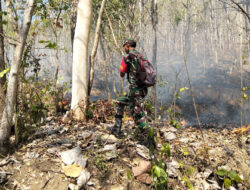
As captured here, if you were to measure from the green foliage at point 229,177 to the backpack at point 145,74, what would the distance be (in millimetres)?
1670

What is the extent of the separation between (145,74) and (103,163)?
1.50 meters

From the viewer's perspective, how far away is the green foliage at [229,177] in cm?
242

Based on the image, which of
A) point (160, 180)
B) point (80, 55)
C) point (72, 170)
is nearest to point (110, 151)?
point (72, 170)

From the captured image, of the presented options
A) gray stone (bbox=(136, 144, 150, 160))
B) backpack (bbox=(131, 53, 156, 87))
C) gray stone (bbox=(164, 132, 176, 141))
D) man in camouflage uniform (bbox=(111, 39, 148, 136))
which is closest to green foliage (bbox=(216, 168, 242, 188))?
gray stone (bbox=(136, 144, 150, 160))

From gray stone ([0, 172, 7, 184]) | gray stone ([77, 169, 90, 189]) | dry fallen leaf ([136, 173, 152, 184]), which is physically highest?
gray stone ([0, 172, 7, 184])

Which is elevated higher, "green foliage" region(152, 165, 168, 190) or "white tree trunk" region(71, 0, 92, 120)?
"white tree trunk" region(71, 0, 92, 120)

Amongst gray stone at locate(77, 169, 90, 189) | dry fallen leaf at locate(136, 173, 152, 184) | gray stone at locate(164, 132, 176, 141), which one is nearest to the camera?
gray stone at locate(77, 169, 90, 189)

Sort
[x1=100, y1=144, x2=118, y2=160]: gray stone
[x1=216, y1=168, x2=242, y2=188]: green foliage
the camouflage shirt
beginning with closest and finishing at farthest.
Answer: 1. [x1=216, y1=168, x2=242, y2=188]: green foliage
2. [x1=100, y1=144, x2=118, y2=160]: gray stone
3. the camouflage shirt

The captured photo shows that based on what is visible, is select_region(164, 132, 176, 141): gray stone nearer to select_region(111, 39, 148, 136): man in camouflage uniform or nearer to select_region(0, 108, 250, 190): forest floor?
select_region(0, 108, 250, 190): forest floor

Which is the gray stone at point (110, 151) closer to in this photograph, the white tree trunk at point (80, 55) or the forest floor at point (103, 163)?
the forest floor at point (103, 163)

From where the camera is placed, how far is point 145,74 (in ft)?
9.29

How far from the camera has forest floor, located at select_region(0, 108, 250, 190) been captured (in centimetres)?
211

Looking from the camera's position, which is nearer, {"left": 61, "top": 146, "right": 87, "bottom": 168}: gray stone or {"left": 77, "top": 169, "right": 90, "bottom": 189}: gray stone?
{"left": 77, "top": 169, "right": 90, "bottom": 189}: gray stone

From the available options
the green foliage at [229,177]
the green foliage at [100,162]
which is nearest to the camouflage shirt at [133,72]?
the green foliage at [100,162]
